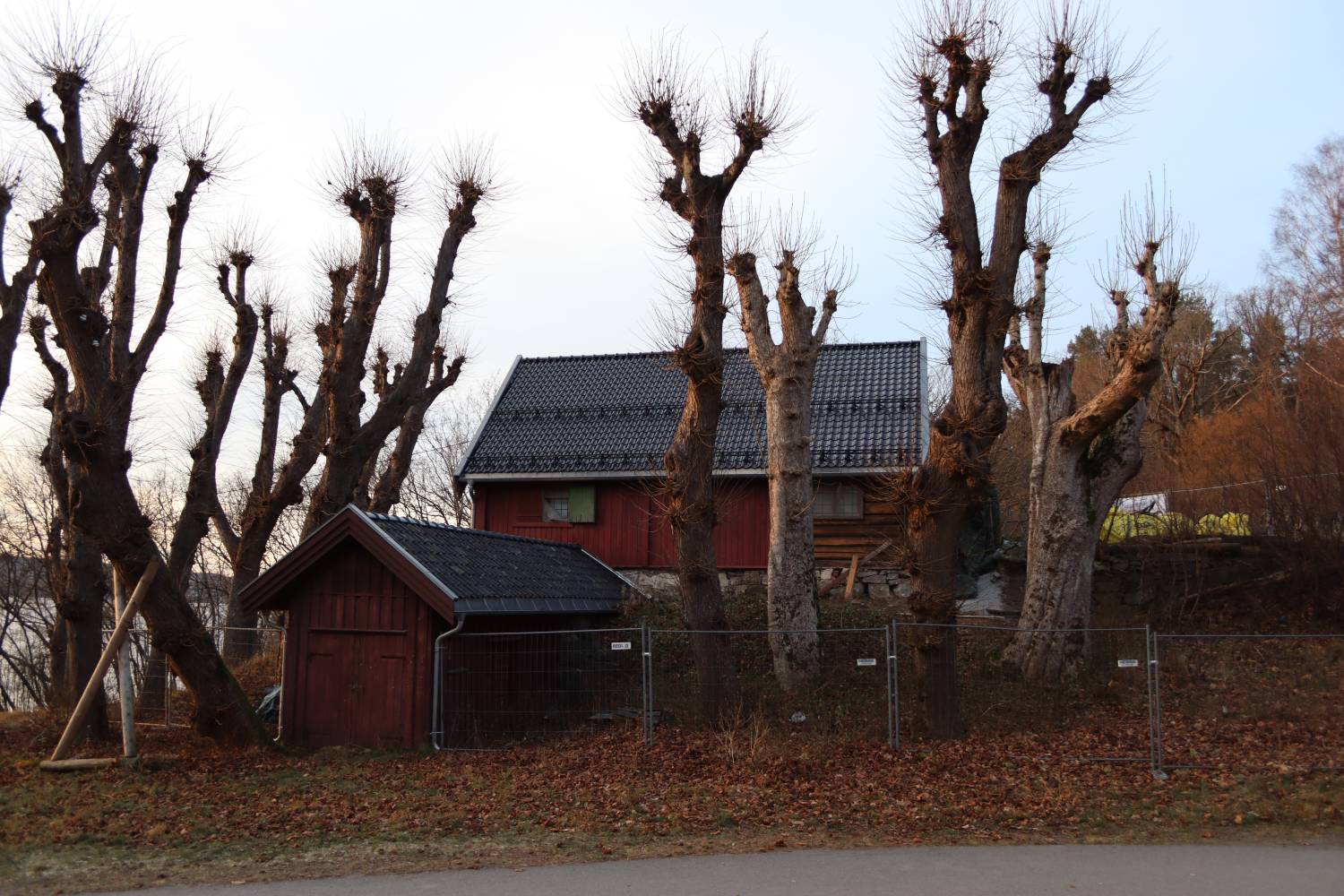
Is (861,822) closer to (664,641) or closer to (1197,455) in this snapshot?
(664,641)

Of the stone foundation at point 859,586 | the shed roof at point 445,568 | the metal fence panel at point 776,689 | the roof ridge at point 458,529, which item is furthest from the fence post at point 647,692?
the stone foundation at point 859,586

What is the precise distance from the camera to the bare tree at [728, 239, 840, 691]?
1636cm

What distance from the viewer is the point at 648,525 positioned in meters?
23.2

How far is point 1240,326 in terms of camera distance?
36844mm

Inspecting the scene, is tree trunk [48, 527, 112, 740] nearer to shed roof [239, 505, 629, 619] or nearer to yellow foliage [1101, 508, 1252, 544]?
shed roof [239, 505, 629, 619]

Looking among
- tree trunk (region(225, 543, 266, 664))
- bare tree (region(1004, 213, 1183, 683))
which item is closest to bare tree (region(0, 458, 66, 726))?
tree trunk (region(225, 543, 266, 664))

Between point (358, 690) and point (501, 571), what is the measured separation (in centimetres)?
275

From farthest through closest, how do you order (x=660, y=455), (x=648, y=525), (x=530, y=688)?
(x=648, y=525), (x=660, y=455), (x=530, y=688)

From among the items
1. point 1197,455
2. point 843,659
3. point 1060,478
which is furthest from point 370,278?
point 1197,455

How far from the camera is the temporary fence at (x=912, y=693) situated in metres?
12.8

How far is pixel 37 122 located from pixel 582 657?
10895mm

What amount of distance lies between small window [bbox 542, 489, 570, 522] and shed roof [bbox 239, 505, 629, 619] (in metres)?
5.61

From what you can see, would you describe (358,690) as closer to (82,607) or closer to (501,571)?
(501,571)

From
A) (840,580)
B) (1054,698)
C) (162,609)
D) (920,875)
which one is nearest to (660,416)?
(840,580)
